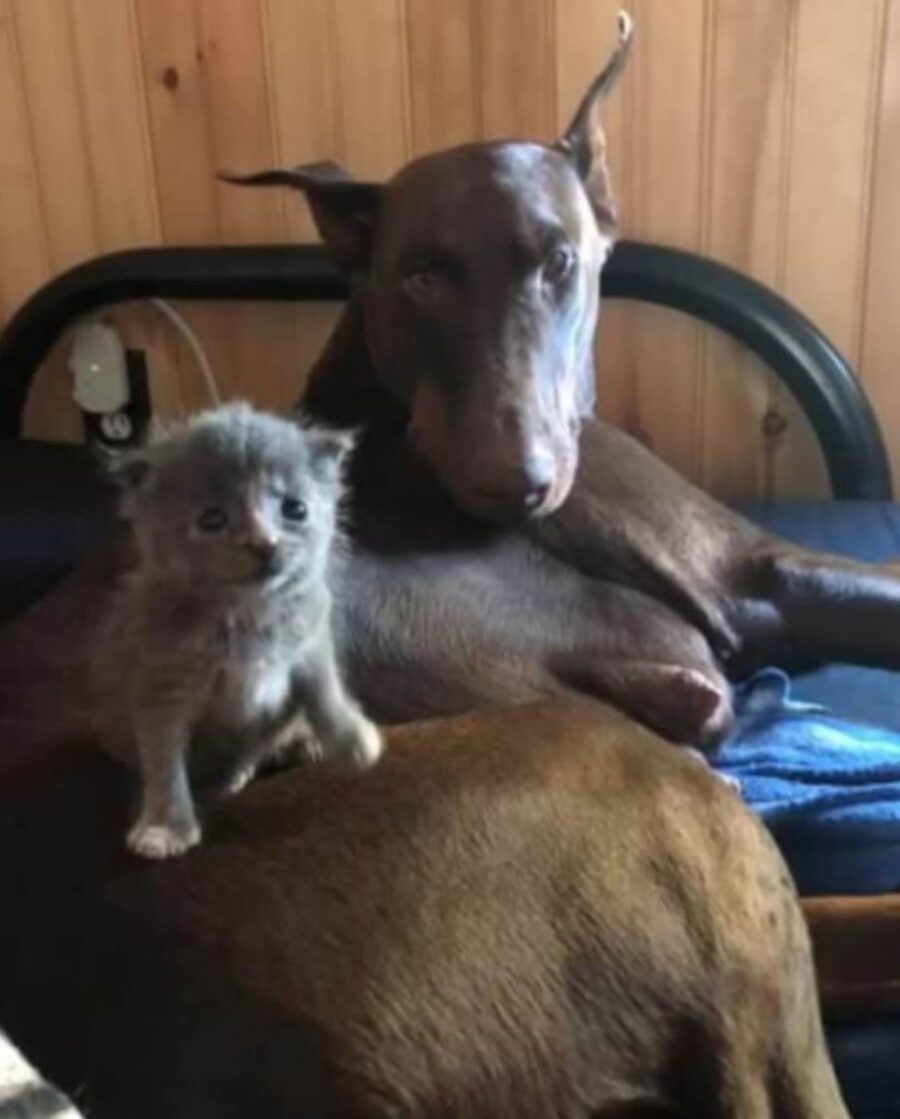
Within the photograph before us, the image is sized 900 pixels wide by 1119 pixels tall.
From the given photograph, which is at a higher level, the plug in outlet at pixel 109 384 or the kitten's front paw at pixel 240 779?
the kitten's front paw at pixel 240 779

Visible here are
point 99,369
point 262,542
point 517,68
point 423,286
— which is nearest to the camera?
point 262,542

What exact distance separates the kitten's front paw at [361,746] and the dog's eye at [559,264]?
580 mm

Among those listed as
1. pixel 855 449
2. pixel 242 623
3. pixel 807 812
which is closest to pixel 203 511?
pixel 242 623

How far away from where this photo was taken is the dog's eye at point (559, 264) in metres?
1.64

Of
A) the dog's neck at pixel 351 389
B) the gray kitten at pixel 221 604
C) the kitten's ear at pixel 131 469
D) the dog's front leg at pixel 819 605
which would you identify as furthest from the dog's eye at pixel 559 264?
the kitten's ear at pixel 131 469

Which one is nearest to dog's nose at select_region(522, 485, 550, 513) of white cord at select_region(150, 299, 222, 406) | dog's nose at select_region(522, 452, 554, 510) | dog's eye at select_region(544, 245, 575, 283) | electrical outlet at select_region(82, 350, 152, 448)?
dog's nose at select_region(522, 452, 554, 510)

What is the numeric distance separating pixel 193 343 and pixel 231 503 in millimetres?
1623

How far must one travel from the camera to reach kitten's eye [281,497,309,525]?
3.64 feet

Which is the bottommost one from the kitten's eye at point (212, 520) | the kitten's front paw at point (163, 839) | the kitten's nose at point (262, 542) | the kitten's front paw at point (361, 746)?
the kitten's front paw at point (163, 839)

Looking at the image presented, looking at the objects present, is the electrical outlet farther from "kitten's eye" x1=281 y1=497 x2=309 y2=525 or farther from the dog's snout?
"kitten's eye" x1=281 y1=497 x2=309 y2=525

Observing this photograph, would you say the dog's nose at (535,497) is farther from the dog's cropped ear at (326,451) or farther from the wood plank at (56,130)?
the wood plank at (56,130)

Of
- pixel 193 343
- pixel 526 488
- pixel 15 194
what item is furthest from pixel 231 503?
pixel 15 194

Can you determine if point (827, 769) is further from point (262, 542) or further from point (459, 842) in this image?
point (262, 542)

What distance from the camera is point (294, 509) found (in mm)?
1116
